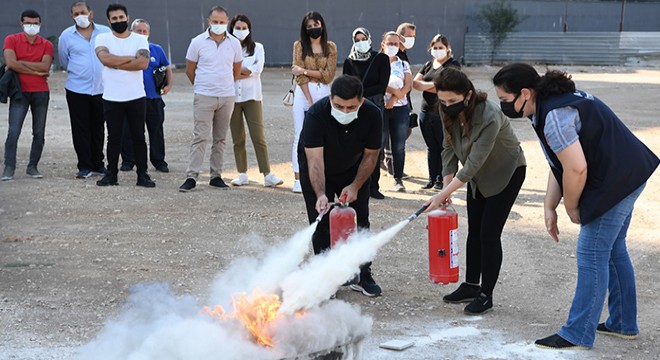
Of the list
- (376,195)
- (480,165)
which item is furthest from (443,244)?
(376,195)

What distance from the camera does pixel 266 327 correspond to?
511 centimetres

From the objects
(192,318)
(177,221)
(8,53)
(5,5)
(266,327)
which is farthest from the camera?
(5,5)

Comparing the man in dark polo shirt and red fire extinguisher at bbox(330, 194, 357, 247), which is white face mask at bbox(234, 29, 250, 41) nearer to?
the man in dark polo shirt

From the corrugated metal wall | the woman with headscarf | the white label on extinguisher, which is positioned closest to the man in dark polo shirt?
the white label on extinguisher

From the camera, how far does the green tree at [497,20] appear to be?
39.5m

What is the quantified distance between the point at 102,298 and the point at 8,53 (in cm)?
556

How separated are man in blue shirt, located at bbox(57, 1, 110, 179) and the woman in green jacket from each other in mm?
6543

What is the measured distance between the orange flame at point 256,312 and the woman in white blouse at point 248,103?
608 centimetres

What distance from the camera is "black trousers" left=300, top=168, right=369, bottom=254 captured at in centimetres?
692

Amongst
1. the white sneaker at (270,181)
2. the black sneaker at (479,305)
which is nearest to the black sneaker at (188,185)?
the white sneaker at (270,181)

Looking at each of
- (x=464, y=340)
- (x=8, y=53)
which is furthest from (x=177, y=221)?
(x=464, y=340)

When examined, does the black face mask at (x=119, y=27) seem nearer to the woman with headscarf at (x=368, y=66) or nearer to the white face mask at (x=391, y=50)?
the woman with headscarf at (x=368, y=66)

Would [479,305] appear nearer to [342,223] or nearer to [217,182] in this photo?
[342,223]

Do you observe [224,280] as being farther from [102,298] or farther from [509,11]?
[509,11]
